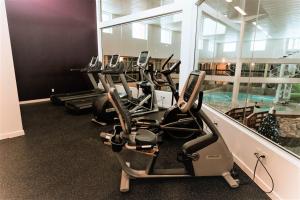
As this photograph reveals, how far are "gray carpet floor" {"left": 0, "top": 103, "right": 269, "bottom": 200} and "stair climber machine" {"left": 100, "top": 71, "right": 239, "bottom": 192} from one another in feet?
0.30

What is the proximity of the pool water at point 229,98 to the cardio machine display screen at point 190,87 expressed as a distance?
1549 mm

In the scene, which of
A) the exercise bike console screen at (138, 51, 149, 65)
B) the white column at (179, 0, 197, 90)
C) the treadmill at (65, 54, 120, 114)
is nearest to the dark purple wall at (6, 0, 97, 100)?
the treadmill at (65, 54, 120, 114)

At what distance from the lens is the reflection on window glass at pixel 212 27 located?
4258 mm

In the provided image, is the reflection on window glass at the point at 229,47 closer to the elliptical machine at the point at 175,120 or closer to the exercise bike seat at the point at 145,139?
the elliptical machine at the point at 175,120

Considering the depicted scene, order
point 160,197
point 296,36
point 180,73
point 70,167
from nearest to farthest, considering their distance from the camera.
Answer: point 160,197 < point 70,167 < point 296,36 < point 180,73

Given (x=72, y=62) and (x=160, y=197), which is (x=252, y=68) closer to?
(x=160, y=197)

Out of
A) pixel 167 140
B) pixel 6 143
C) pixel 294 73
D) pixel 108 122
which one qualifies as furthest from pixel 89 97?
pixel 294 73

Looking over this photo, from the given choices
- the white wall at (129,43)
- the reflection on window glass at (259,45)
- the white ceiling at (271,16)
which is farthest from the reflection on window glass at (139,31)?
the reflection on window glass at (259,45)

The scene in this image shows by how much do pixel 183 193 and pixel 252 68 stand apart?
2.35m

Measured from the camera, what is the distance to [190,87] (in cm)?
192

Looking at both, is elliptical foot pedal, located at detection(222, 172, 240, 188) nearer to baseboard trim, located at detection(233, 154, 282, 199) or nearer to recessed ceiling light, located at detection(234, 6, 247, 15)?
baseboard trim, located at detection(233, 154, 282, 199)

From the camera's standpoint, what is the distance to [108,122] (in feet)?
12.7

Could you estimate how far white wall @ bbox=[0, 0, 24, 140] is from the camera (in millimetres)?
2891

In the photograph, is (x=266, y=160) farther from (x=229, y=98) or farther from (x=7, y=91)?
(x=7, y=91)
